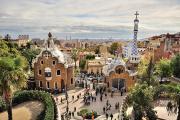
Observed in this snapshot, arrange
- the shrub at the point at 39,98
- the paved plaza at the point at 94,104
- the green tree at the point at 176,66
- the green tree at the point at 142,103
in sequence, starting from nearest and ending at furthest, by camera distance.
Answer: the green tree at the point at 142,103, the shrub at the point at 39,98, the paved plaza at the point at 94,104, the green tree at the point at 176,66

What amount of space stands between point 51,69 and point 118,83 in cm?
1114

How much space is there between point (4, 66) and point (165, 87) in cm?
1388

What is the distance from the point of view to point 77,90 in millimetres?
47844

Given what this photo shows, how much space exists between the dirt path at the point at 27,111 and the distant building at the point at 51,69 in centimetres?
1053

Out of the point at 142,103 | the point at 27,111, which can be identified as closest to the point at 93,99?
the point at 27,111

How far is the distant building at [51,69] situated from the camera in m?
47.0

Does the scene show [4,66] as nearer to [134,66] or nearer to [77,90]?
[77,90]

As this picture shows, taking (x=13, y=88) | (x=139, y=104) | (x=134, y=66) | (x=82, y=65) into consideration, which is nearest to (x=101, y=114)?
(x=139, y=104)

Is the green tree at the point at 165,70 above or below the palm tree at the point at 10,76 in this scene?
below

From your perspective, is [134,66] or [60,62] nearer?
[60,62]

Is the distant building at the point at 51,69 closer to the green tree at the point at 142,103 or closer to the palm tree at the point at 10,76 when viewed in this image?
the green tree at the point at 142,103

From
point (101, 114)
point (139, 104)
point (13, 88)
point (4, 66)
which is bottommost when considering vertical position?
point (101, 114)

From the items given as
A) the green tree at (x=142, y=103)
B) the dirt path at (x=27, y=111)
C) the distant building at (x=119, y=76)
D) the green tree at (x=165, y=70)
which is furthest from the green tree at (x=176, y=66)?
the dirt path at (x=27, y=111)

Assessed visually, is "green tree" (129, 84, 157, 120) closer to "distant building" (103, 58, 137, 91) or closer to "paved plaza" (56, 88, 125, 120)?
"paved plaza" (56, 88, 125, 120)
